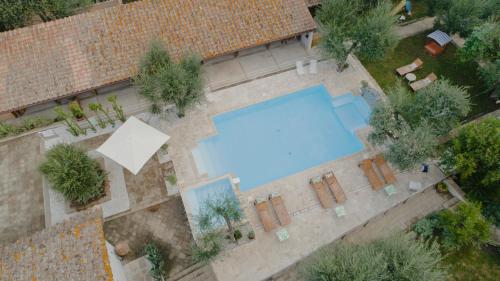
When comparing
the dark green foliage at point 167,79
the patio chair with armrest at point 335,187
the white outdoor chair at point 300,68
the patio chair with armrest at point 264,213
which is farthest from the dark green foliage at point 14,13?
the patio chair with armrest at point 335,187

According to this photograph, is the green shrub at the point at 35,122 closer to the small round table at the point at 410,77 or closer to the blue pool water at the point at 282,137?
the blue pool water at the point at 282,137

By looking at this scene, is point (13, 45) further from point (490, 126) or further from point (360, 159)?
point (490, 126)

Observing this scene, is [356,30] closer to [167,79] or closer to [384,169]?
[384,169]

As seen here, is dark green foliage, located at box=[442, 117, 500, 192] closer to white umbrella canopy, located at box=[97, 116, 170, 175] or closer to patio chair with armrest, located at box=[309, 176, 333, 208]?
patio chair with armrest, located at box=[309, 176, 333, 208]

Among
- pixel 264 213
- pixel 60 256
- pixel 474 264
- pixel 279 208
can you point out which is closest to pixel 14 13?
pixel 60 256

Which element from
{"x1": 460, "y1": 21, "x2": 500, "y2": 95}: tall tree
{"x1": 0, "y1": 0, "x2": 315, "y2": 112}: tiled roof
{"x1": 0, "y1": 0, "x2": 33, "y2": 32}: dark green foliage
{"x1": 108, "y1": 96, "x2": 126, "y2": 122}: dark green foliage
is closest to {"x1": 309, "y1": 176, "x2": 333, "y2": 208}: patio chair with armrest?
{"x1": 0, "y1": 0, "x2": 315, "y2": 112}: tiled roof

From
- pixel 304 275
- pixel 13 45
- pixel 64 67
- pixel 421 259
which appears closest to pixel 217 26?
pixel 64 67
